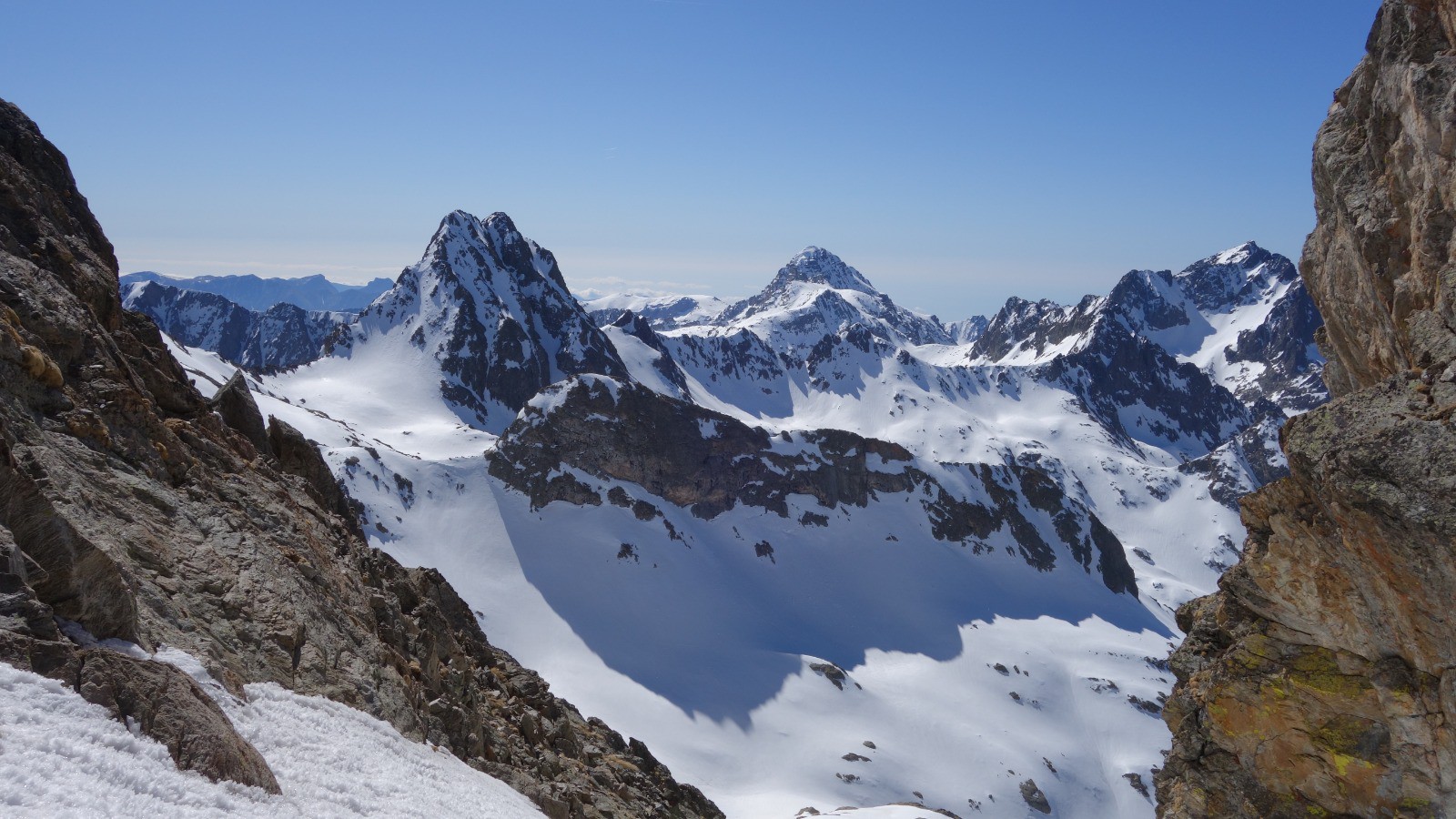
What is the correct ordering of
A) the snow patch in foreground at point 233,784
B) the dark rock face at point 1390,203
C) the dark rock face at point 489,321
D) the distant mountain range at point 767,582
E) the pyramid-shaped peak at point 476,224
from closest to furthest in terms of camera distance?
the snow patch in foreground at point 233,784
the dark rock face at point 1390,203
the distant mountain range at point 767,582
the dark rock face at point 489,321
the pyramid-shaped peak at point 476,224

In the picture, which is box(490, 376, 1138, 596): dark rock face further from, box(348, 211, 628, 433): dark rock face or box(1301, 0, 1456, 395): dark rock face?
box(1301, 0, 1456, 395): dark rock face

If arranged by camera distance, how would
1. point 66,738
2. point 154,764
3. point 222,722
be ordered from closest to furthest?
point 66,738
point 154,764
point 222,722

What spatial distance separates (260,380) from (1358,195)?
141 metres

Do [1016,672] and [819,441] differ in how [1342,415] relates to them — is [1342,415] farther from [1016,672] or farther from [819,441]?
[819,441]

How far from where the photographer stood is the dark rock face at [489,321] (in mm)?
157125

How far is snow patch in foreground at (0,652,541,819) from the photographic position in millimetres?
9992

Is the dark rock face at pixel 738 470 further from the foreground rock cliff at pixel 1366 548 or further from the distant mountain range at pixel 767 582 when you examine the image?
the foreground rock cliff at pixel 1366 548

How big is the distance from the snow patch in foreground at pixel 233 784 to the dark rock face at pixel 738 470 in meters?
88.3

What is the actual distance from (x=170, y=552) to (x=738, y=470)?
104254 millimetres

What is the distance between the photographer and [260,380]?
130m

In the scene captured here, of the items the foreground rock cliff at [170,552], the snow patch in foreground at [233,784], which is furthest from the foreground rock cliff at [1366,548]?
the foreground rock cliff at [170,552]

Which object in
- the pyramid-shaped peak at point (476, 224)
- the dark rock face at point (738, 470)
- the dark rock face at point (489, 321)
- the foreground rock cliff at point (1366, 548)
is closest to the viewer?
the foreground rock cliff at point (1366, 548)

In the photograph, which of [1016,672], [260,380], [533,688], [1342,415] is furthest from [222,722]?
[260,380]

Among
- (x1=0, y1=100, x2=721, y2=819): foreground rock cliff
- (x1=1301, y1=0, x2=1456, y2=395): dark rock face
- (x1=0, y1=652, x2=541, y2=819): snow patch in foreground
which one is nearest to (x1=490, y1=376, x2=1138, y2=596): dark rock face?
(x1=0, y1=100, x2=721, y2=819): foreground rock cliff
